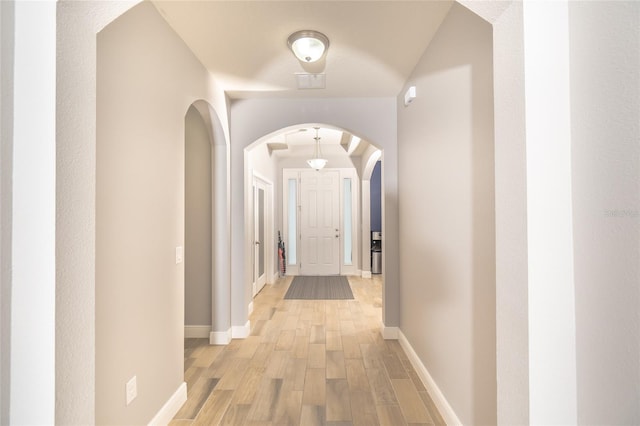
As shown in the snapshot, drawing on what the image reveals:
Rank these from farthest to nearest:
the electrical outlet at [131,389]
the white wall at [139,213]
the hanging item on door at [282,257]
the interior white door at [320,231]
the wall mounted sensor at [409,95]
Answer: the interior white door at [320,231], the hanging item on door at [282,257], the wall mounted sensor at [409,95], the electrical outlet at [131,389], the white wall at [139,213]

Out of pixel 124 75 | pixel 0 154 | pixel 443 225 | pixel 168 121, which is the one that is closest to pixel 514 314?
pixel 443 225

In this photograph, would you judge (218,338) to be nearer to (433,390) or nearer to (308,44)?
(433,390)

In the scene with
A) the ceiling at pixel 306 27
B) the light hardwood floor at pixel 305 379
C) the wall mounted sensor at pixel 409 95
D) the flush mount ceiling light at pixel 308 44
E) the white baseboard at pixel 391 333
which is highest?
the ceiling at pixel 306 27

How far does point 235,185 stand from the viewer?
3588 millimetres

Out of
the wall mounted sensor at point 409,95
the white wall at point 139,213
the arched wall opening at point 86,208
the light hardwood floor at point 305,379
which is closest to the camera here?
the arched wall opening at point 86,208

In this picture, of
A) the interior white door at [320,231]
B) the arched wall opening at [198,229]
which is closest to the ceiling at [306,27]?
the arched wall opening at [198,229]

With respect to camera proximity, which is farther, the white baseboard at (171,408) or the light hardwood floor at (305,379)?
the light hardwood floor at (305,379)

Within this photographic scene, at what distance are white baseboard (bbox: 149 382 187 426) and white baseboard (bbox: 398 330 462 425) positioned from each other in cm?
172

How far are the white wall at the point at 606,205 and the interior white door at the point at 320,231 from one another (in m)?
6.29

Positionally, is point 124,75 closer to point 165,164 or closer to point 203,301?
point 165,164

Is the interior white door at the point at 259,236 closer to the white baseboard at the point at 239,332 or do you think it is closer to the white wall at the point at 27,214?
the white baseboard at the point at 239,332

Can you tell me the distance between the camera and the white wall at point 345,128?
3543mm

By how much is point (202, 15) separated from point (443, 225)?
6.61 ft

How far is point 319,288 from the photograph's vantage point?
19.6 feet
